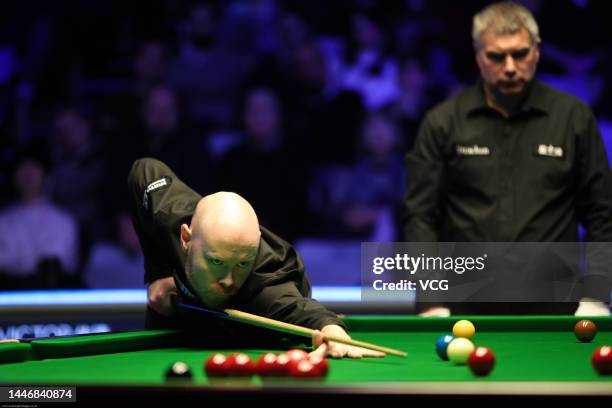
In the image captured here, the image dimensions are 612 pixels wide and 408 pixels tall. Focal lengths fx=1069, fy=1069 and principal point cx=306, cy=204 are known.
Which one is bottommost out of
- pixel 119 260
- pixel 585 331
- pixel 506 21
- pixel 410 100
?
pixel 119 260

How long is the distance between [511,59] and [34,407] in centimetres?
257

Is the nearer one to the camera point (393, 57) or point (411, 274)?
point (411, 274)

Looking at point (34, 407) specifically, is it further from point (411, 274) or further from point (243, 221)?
point (411, 274)

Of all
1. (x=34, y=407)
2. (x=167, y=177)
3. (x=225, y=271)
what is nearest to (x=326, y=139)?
(x=167, y=177)

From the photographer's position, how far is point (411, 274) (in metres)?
4.06

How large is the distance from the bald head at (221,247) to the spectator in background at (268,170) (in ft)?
10.3

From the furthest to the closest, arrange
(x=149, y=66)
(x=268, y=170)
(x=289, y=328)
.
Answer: (x=149, y=66) → (x=268, y=170) → (x=289, y=328)

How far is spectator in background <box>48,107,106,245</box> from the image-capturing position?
21.5 ft

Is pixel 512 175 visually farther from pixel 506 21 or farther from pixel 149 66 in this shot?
pixel 149 66

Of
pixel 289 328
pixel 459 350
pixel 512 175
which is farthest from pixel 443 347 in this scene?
pixel 512 175

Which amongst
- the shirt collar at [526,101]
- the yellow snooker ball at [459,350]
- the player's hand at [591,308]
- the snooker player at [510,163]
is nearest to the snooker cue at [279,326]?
the yellow snooker ball at [459,350]

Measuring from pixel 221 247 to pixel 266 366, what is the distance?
64 cm

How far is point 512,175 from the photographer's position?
14.0ft

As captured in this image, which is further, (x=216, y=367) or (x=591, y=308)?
(x=591, y=308)
